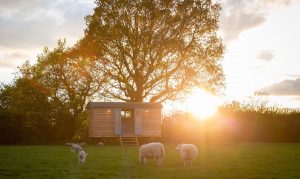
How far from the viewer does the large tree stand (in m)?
41.6

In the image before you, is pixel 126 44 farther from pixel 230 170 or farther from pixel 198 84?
pixel 230 170

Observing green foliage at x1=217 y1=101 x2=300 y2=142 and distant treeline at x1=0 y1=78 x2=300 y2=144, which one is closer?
distant treeline at x1=0 y1=78 x2=300 y2=144

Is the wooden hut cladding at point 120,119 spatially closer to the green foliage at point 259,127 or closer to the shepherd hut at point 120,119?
the shepherd hut at point 120,119

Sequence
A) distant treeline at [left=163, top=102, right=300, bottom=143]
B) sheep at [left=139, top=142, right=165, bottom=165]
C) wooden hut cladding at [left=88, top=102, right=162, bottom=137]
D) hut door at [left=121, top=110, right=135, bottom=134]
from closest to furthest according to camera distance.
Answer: sheep at [left=139, top=142, right=165, bottom=165], wooden hut cladding at [left=88, top=102, right=162, bottom=137], hut door at [left=121, top=110, right=135, bottom=134], distant treeline at [left=163, top=102, right=300, bottom=143]

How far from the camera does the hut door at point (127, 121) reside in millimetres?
42034

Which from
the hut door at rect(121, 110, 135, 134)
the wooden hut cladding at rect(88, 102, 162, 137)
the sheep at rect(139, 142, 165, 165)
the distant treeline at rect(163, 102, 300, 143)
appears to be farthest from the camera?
the distant treeline at rect(163, 102, 300, 143)

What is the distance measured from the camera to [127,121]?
42.9 m

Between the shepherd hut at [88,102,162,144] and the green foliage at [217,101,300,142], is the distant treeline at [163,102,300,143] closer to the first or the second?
the green foliage at [217,101,300,142]

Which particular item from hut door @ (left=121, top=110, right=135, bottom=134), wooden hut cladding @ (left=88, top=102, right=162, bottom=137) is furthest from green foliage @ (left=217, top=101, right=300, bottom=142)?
hut door @ (left=121, top=110, right=135, bottom=134)

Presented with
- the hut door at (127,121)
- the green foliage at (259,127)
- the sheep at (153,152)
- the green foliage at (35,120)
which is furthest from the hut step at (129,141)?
the sheep at (153,152)

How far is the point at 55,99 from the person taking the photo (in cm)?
4281

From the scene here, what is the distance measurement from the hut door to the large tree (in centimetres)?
165

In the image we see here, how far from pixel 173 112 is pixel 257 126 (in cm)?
791

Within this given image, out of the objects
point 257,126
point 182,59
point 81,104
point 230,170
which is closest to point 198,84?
point 182,59
